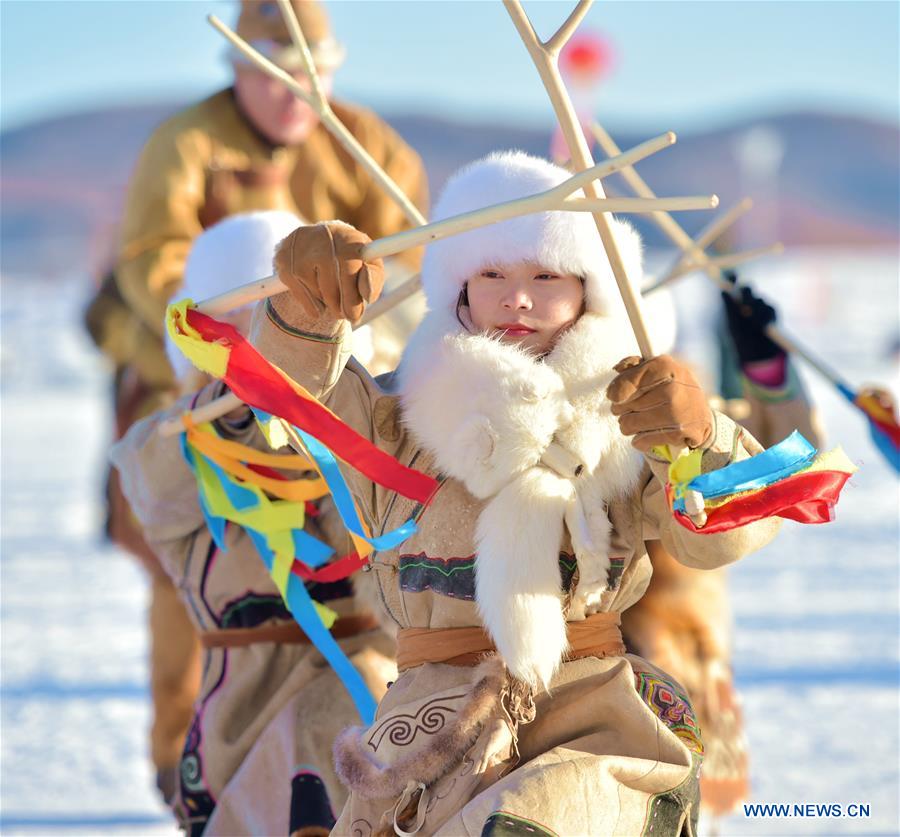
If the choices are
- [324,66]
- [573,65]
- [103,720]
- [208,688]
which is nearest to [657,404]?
[208,688]

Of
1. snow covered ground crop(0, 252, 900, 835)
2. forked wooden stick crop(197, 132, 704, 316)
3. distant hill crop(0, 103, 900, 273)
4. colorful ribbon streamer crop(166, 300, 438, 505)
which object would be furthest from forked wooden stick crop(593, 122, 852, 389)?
distant hill crop(0, 103, 900, 273)

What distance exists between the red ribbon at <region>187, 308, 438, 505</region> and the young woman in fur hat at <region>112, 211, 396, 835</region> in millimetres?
667

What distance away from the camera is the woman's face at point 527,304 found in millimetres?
2475

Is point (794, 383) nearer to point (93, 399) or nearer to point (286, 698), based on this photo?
point (286, 698)

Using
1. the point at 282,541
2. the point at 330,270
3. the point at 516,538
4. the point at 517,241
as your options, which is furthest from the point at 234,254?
the point at 516,538

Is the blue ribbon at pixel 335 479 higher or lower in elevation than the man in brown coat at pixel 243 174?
higher

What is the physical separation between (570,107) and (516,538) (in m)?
0.63

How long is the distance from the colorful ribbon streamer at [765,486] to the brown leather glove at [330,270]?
499 millimetres

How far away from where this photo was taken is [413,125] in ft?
211

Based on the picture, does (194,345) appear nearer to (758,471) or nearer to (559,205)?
(559,205)

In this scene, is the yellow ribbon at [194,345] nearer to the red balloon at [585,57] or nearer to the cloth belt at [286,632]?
the cloth belt at [286,632]

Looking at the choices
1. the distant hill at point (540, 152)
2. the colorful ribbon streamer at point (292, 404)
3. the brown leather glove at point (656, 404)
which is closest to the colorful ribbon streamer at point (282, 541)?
the colorful ribbon streamer at point (292, 404)

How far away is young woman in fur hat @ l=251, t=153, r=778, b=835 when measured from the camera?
229cm

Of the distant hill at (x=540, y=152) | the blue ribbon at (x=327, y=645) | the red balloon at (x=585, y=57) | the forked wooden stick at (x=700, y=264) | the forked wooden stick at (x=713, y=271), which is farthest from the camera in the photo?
the distant hill at (x=540, y=152)
